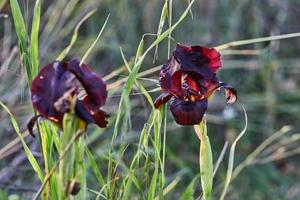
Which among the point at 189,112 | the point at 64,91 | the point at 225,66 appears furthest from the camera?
the point at 225,66

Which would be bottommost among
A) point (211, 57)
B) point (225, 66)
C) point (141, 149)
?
point (225, 66)

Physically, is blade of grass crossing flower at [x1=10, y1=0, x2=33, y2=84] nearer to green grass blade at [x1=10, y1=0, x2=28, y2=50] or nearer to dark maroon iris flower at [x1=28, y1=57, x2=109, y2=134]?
green grass blade at [x1=10, y1=0, x2=28, y2=50]

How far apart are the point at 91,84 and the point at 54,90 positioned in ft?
0.13

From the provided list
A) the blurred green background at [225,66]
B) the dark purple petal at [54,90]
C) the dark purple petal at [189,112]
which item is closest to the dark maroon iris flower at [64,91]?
the dark purple petal at [54,90]

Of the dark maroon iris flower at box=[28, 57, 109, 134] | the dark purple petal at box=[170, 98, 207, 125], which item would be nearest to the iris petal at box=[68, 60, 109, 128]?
the dark maroon iris flower at box=[28, 57, 109, 134]

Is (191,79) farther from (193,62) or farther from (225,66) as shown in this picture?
(225,66)

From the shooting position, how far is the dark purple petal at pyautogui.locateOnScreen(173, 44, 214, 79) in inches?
33.4

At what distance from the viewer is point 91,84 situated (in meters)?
0.73

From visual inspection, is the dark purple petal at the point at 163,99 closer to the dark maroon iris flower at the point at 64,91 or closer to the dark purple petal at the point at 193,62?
the dark purple petal at the point at 193,62

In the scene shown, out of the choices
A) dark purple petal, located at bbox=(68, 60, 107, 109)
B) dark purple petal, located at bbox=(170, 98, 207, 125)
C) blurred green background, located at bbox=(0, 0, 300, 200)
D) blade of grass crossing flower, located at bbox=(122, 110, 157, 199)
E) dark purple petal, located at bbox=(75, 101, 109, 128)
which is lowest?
blurred green background, located at bbox=(0, 0, 300, 200)

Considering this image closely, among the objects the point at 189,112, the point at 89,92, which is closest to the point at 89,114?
the point at 89,92

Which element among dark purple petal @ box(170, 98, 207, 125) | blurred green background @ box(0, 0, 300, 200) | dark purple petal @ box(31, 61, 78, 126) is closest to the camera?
dark purple petal @ box(31, 61, 78, 126)

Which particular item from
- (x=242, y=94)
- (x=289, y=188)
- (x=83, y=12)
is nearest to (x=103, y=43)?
(x=83, y=12)

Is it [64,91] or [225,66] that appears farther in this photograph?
[225,66]
